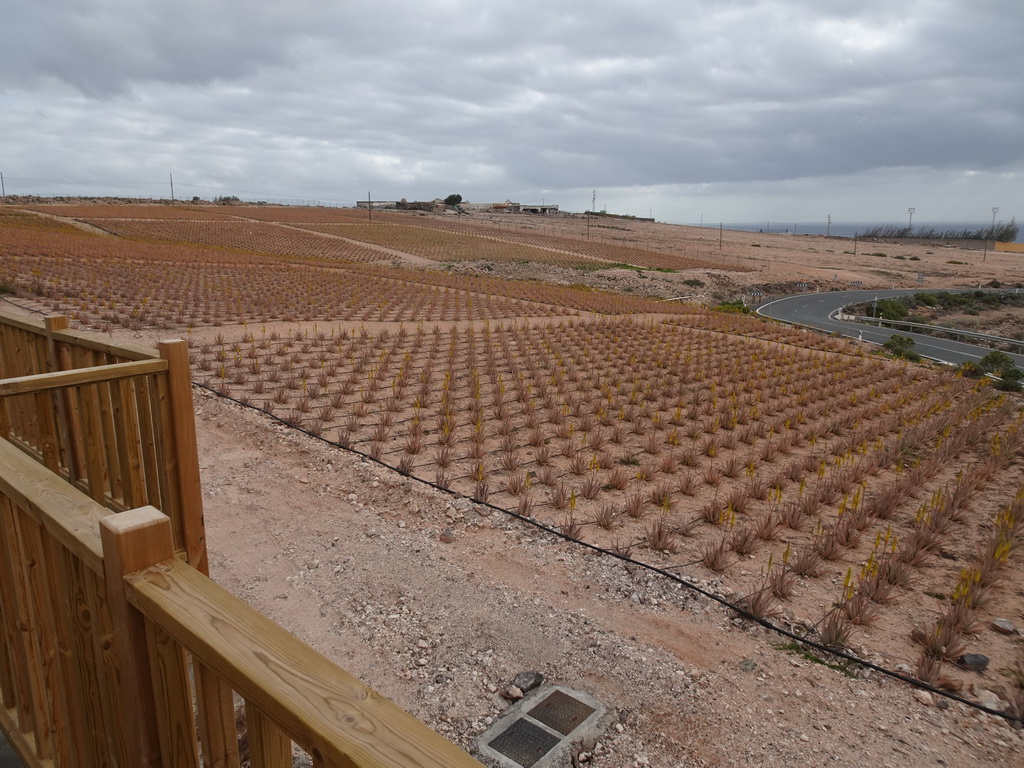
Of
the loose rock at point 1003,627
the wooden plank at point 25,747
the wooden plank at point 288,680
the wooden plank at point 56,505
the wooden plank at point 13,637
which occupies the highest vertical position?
the wooden plank at point 56,505

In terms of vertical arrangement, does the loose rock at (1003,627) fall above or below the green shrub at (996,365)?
above

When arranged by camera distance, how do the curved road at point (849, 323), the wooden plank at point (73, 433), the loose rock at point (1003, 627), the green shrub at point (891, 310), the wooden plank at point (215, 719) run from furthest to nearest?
the green shrub at point (891, 310), the curved road at point (849, 323), the loose rock at point (1003, 627), the wooden plank at point (73, 433), the wooden plank at point (215, 719)

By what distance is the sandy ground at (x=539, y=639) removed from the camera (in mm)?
3625

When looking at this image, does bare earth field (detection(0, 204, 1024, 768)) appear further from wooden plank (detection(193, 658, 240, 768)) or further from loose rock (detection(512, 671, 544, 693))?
wooden plank (detection(193, 658, 240, 768))

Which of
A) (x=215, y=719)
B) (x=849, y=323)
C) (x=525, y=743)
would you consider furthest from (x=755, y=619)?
(x=849, y=323)

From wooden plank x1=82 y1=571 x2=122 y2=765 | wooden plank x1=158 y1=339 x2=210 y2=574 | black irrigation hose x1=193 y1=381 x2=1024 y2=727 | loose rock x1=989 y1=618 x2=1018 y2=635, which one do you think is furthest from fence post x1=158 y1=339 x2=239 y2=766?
loose rock x1=989 y1=618 x2=1018 y2=635

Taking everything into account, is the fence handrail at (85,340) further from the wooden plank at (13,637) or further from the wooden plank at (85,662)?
the wooden plank at (85,662)

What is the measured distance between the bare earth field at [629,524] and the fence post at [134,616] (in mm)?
2196

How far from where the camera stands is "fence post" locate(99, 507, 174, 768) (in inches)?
56.9

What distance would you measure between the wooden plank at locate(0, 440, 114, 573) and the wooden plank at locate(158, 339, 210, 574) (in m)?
1.34

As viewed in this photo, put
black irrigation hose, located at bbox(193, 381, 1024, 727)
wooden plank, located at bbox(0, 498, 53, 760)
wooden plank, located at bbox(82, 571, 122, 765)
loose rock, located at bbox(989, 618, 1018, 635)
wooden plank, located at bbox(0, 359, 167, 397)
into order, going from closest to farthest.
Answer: wooden plank, located at bbox(82, 571, 122, 765) → wooden plank, located at bbox(0, 498, 53, 760) → wooden plank, located at bbox(0, 359, 167, 397) → black irrigation hose, located at bbox(193, 381, 1024, 727) → loose rock, located at bbox(989, 618, 1018, 635)

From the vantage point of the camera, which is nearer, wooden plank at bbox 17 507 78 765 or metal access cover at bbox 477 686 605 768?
wooden plank at bbox 17 507 78 765

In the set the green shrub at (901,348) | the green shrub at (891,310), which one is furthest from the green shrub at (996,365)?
the green shrub at (891,310)

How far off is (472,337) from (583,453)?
8033mm
